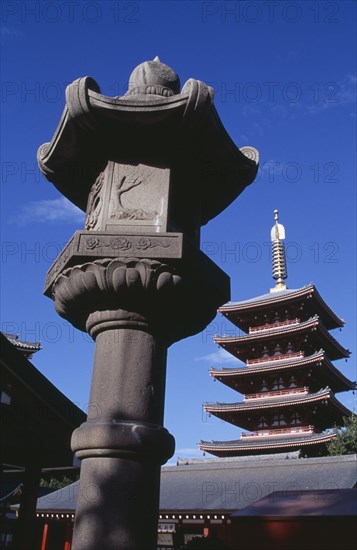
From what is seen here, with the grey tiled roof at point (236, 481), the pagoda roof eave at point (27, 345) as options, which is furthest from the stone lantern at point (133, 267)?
the pagoda roof eave at point (27, 345)

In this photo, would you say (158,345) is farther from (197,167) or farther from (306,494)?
(306,494)

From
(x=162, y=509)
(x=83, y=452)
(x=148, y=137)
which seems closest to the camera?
(x=83, y=452)

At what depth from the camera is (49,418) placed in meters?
3.84

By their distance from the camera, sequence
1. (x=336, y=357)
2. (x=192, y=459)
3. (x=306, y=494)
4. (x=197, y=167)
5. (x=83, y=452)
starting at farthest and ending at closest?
(x=336, y=357), (x=192, y=459), (x=306, y=494), (x=197, y=167), (x=83, y=452)

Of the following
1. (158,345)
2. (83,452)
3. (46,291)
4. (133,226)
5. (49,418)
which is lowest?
(83,452)

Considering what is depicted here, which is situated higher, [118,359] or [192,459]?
[192,459]

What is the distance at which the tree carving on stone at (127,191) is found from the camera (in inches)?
143

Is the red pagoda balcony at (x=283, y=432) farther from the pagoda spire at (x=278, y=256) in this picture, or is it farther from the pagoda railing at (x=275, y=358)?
the pagoda spire at (x=278, y=256)

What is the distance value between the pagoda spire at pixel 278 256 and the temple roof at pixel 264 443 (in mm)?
9837

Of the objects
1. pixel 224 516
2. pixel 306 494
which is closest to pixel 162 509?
pixel 224 516

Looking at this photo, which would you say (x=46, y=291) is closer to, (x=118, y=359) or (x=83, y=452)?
(x=118, y=359)

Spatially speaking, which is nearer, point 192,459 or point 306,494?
point 306,494

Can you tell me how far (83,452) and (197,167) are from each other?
227cm

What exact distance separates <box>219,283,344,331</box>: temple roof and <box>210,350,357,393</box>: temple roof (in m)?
3.02
